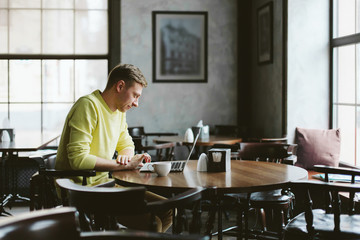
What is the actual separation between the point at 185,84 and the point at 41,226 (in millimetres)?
5137

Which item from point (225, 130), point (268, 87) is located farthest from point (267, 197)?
point (225, 130)

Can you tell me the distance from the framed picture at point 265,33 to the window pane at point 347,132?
1141 millimetres

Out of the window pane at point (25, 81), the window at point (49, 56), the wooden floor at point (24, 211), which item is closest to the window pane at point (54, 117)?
the window at point (49, 56)

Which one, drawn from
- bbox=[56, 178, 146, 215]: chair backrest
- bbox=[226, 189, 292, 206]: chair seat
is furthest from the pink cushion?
bbox=[56, 178, 146, 215]: chair backrest

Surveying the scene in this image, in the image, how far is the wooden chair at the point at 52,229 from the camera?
3.90 ft

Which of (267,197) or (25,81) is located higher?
(25,81)

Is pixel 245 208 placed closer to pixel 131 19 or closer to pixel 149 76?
pixel 149 76

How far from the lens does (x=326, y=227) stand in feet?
7.50

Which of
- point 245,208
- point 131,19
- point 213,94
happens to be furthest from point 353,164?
point 131,19

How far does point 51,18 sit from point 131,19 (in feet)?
3.49

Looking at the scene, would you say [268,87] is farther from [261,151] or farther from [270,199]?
[270,199]

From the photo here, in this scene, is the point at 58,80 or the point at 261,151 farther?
the point at 58,80

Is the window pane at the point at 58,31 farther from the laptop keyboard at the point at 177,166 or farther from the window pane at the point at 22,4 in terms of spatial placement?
the laptop keyboard at the point at 177,166

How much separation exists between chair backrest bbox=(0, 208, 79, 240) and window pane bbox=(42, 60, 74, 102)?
5064 millimetres
